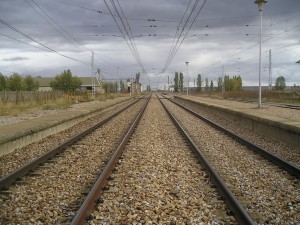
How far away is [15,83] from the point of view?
3851 inches

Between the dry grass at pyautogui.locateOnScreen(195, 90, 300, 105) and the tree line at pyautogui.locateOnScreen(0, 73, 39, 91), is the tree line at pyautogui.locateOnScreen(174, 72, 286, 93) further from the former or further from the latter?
the tree line at pyautogui.locateOnScreen(0, 73, 39, 91)

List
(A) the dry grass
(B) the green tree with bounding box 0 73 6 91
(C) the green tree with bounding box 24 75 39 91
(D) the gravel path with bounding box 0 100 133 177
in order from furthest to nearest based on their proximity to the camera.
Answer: (C) the green tree with bounding box 24 75 39 91 < (B) the green tree with bounding box 0 73 6 91 < (A) the dry grass < (D) the gravel path with bounding box 0 100 133 177

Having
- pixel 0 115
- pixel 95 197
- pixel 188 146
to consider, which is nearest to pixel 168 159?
pixel 188 146

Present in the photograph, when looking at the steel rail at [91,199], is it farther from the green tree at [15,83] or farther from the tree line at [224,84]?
the green tree at [15,83]

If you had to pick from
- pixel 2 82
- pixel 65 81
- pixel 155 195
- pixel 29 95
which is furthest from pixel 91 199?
pixel 65 81

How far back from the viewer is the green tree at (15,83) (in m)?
96.4

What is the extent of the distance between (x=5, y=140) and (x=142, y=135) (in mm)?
5641

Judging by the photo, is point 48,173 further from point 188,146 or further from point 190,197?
point 188,146

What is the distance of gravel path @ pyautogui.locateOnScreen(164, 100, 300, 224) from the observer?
223 inches

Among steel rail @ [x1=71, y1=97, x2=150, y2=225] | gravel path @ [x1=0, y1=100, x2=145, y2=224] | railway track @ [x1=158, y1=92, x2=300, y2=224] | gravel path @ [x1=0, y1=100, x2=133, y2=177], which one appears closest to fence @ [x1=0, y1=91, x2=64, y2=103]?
gravel path @ [x1=0, y1=100, x2=133, y2=177]

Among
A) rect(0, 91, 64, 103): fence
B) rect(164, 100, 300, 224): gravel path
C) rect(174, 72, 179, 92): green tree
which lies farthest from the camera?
rect(174, 72, 179, 92): green tree

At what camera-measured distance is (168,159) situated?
9.81 m

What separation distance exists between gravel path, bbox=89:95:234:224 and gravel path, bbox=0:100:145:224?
22.5 inches

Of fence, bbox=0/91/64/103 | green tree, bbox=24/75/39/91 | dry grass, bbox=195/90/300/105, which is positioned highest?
green tree, bbox=24/75/39/91
